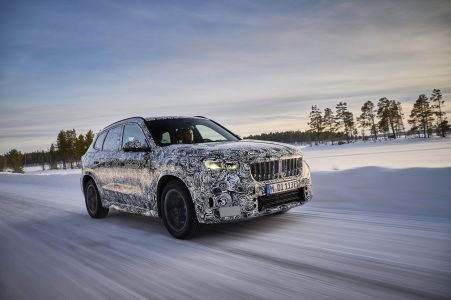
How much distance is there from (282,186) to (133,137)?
262 cm

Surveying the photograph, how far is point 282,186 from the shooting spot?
5.04 meters

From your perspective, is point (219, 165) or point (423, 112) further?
point (423, 112)

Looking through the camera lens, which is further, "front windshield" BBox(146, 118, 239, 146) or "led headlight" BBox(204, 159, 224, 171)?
"front windshield" BBox(146, 118, 239, 146)

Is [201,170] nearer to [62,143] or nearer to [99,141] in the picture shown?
[99,141]

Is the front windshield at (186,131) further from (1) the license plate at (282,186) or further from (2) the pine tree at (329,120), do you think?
(2) the pine tree at (329,120)

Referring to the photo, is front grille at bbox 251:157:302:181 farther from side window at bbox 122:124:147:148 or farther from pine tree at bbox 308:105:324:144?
pine tree at bbox 308:105:324:144

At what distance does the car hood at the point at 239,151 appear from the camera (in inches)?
188

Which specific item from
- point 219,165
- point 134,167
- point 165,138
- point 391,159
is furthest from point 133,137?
point 391,159

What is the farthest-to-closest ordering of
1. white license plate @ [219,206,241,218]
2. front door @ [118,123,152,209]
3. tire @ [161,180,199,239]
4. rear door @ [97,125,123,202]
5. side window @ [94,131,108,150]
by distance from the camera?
side window @ [94,131,108,150] < rear door @ [97,125,123,202] < front door @ [118,123,152,209] < tire @ [161,180,199,239] < white license plate @ [219,206,241,218]

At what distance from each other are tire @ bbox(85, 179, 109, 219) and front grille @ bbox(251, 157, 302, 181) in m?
3.75

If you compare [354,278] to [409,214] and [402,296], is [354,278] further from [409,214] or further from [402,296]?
[409,214]

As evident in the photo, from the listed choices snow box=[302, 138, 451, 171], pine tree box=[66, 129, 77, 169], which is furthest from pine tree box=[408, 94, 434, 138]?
pine tree box=[66, 129, 77, 169]

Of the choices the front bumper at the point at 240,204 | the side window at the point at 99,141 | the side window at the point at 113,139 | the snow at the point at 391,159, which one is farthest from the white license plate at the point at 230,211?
the snow at the point at 391,159

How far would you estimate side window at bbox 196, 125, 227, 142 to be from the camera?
6387mm
